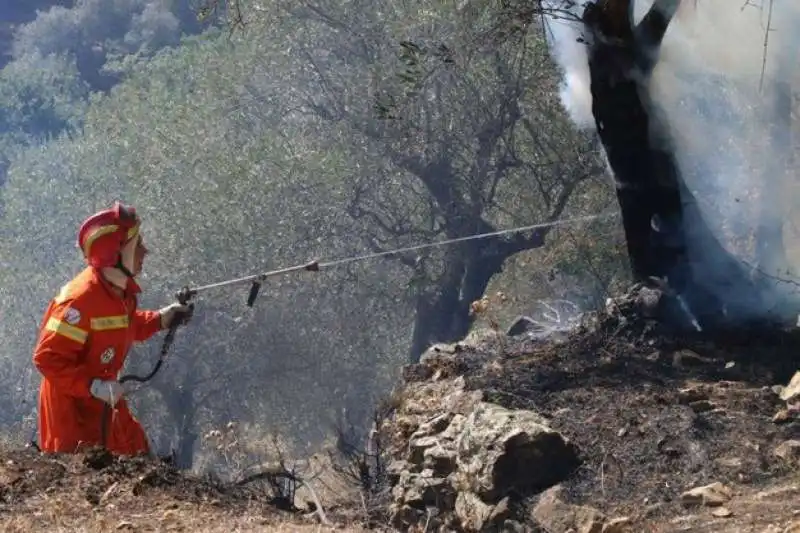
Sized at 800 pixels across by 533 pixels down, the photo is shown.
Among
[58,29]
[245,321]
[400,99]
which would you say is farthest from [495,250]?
[58,29]

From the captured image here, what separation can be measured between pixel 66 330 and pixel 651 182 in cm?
343

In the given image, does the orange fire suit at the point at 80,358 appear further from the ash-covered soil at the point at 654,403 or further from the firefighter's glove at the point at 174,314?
the ash-covered soil at the point at 654,403

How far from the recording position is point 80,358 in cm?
515

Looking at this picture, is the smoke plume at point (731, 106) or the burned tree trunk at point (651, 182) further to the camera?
the smoke plume at point (731, 106)

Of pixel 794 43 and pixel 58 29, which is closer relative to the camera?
pixel 794 43

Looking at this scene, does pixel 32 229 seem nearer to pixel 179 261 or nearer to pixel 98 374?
pixel 179 261

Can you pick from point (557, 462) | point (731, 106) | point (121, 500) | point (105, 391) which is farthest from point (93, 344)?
point (731, 106)

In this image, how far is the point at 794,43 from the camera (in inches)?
312

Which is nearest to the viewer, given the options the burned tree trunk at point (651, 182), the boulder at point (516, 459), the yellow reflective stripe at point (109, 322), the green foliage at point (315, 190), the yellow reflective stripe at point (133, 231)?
the boulder at point (516, 459)

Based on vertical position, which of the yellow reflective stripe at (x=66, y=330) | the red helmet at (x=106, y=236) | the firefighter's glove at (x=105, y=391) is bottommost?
the firefighter's glove at (x=105, y=391)

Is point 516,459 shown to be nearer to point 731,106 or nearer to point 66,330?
point 66,330

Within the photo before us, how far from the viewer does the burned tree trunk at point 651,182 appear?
5.89 m

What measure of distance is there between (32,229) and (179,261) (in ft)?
22.8

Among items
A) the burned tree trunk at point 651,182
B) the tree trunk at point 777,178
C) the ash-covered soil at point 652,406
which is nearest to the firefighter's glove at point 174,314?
the ash-covered soil at point 652,406
